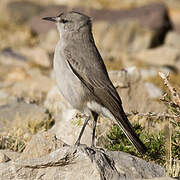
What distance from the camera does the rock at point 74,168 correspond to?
5.41 m

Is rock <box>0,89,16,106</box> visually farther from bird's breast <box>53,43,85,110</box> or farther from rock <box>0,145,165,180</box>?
rock <box>0,145,165,180</box>

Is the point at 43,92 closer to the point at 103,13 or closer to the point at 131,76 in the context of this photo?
the point at 131,76

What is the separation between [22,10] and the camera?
22812 mm

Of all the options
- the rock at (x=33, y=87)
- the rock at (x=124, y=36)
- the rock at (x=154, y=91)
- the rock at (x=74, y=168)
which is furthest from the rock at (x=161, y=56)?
the rock at (x=74, y=168)

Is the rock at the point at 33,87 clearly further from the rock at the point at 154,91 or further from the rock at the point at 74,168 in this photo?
the rock at the point at 74,168

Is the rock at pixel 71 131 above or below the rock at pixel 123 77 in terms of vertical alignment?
below

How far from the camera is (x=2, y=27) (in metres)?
20.3

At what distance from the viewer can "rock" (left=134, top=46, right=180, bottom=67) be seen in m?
17.1

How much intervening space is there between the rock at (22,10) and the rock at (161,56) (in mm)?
6641

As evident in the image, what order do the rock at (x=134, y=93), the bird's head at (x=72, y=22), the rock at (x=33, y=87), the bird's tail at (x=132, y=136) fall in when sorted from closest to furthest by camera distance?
1. the bird's tail at (x=132, y=136)
2. the bird's head at (x=72, y=22)
3. the rock at (x=134, y=93)
4. the rock at (x=33, y=87)

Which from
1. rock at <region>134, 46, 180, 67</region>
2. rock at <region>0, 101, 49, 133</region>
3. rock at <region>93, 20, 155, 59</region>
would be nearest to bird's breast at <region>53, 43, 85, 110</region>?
rock at <region>0, 101, 49, 133</region>

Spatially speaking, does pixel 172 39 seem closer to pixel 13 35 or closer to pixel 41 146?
pixel 13 35

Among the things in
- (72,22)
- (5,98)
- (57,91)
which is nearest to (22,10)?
(5,98)

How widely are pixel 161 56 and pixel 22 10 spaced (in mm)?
7977
